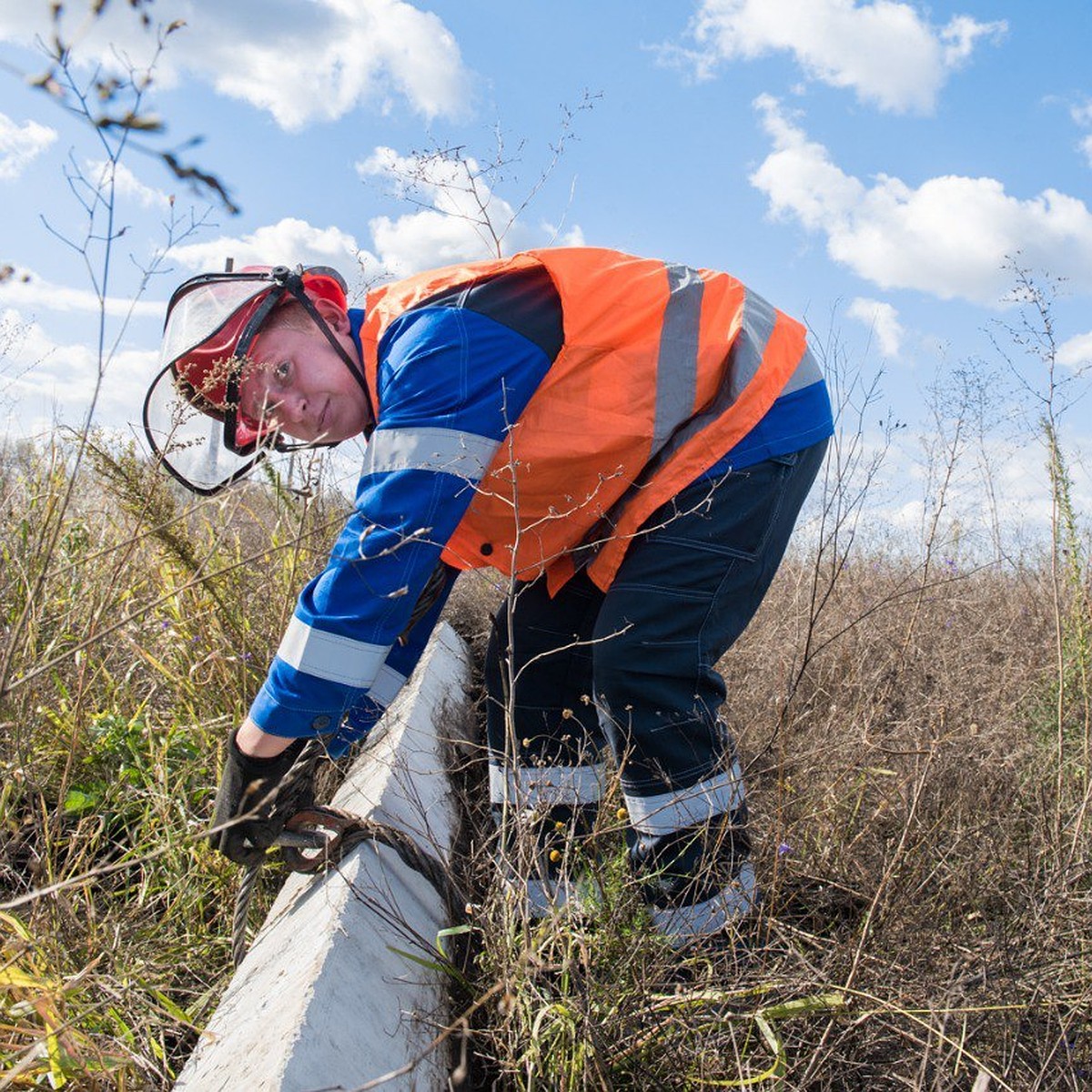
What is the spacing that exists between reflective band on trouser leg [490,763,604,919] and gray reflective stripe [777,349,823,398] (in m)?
1.04

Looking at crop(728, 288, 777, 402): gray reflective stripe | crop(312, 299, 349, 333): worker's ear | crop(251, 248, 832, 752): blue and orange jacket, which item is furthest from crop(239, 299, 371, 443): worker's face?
crop(728, 288, 777, 402): gray reflective stripe

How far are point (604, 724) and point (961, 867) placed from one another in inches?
34.3

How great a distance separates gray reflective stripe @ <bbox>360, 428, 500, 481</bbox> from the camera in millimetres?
1960

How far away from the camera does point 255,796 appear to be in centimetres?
217

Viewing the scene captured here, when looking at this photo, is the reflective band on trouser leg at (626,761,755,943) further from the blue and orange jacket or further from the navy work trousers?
the blue and orange jacket

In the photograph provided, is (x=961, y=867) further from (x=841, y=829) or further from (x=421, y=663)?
(x=421, y=663)

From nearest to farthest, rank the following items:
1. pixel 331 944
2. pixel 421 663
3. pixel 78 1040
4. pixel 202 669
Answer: pixel 78 1040, pixel 331 944, pixel 202 669, pixel 421 663

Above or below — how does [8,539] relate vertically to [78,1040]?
above

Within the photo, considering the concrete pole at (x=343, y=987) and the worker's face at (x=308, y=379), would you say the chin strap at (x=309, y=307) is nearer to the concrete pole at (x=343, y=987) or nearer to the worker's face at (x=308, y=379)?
the worker's face at (x=308, y=379)

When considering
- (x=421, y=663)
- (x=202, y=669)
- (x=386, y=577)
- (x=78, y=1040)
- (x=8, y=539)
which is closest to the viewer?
(x=78, y=1040)

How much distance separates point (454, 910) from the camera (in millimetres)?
2375

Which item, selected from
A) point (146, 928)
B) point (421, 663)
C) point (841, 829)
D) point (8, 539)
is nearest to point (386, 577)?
point (146, 928)

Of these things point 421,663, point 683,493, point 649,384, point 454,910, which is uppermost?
point 649,384

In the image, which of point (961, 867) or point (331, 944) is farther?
point (961, 867)
